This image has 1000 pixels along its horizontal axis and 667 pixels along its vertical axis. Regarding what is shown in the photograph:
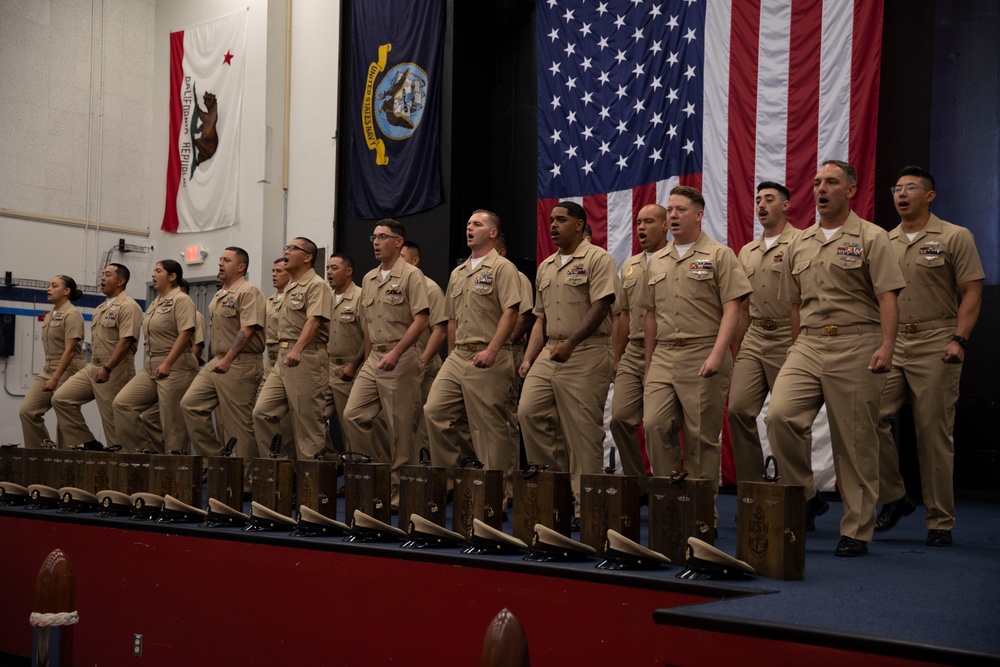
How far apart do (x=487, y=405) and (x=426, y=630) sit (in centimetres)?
188

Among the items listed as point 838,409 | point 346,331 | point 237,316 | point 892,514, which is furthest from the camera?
point 237,316

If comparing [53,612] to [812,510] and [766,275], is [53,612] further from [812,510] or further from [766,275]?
[766,275]

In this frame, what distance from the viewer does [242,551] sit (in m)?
5.08

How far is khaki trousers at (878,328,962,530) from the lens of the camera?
16.1 ft

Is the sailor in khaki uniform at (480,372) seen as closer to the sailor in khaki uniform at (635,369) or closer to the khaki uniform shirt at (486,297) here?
the khaki uniform shirt at (486,297)

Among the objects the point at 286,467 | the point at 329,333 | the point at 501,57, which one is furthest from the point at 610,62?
the point at 286,467

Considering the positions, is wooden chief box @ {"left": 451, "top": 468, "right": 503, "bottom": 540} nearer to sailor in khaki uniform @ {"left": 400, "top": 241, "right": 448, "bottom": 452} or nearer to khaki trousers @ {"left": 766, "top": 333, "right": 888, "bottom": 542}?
khaki trousers @ {"left": 766, "top": 333, "right": 888, "bottom": 542}

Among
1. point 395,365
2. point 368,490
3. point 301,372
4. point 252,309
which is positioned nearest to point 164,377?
point 252,309

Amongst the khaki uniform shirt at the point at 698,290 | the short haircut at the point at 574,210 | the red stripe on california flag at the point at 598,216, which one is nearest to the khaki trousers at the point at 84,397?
the red stripe on california flag at the point at 598,216

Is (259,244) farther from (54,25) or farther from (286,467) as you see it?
(286,467)

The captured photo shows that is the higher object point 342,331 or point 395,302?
point 395,302

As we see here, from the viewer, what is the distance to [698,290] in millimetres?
5168

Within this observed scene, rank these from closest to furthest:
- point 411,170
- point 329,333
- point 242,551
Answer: point 242,551 → point 329,333 → point 411,170

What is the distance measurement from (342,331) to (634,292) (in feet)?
8.54
